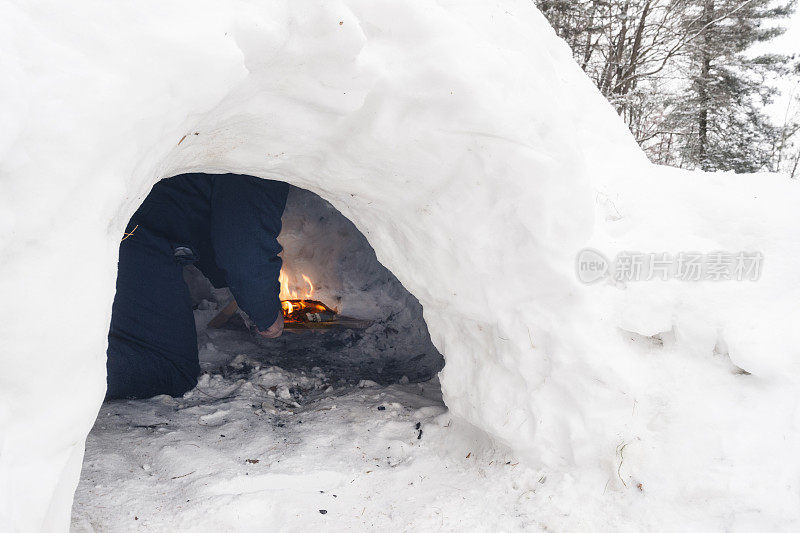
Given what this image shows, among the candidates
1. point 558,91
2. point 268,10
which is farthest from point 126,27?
point 558,91

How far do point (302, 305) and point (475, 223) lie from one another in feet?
12.3

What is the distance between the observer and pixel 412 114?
172 cm

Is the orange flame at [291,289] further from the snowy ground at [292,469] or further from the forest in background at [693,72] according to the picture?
the forest in background at [693,72]

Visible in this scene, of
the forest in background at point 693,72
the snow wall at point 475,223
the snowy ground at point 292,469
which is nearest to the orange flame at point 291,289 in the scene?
the snowy ground at point 292,469

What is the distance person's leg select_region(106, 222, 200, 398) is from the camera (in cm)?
283

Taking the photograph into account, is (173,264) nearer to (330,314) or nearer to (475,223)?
(475,223)

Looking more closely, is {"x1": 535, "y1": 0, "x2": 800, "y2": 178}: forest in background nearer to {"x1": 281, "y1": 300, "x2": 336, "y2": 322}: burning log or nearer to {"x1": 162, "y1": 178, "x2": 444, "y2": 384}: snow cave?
{"x1": 162, "y1": 178, "x2": 444, "y2": 384}: snow cave

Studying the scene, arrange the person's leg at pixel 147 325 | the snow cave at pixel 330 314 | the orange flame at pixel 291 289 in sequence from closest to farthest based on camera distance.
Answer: the person's leg at pixel 147 325, the snow cave at pixel 330 314, the orange flame at pixel 291 289

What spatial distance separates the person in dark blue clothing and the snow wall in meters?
0.93

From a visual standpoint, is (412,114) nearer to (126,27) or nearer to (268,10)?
(268,10)

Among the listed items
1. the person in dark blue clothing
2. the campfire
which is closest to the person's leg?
the person in dark blue clothing

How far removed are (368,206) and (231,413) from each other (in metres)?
1.42

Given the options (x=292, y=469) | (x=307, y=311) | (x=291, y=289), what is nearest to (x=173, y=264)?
(x=292, y=469)

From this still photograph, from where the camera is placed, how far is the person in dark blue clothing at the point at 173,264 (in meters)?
2.85
